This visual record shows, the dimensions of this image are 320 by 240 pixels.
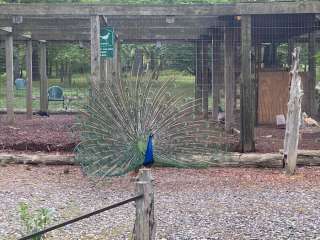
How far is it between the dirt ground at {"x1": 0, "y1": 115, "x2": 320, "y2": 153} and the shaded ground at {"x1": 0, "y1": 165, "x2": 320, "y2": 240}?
843 millimetres

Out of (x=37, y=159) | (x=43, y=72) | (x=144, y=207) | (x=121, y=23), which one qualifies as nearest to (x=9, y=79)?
(x=121, y=23)

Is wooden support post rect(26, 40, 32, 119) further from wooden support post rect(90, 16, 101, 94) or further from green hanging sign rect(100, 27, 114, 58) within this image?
wooden support post rect(90, 16, 101, 94)

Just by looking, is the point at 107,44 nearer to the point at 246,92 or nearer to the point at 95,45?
the point at 95,45

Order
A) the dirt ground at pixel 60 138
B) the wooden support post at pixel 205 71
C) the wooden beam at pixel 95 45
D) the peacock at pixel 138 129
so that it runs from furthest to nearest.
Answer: the wooden support post at pixel 205 71 < the dirt ground at pixel 60 138 < the wooden beam at pixel 95 45 < the peacock at pixel 138 129

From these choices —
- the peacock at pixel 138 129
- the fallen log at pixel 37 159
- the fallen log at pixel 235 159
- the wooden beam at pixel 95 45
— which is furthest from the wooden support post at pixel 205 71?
the peacock at pixel 138 129

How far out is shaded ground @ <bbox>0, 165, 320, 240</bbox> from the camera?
5.80m

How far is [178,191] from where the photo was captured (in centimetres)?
792

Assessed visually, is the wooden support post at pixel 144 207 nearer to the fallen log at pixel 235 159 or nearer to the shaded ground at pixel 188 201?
the shaded ground at pixel 188 201

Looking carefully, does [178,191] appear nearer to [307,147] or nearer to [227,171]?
[227,171]

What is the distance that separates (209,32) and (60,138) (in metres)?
4.87

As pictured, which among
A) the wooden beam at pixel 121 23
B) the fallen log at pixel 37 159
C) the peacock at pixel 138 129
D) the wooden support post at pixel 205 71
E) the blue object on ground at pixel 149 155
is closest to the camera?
the blue object on ground at pixel 149 155

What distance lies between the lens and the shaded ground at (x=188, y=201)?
5797 millimetres

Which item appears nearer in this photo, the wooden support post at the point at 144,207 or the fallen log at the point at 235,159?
the wooden support post at the point at 144,207

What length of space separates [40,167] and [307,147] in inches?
200
